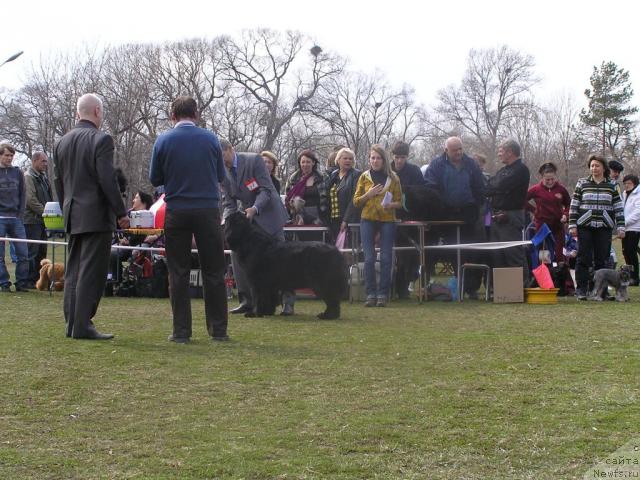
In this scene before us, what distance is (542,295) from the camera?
10.5 metres

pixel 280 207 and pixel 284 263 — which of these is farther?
pixel 280 207

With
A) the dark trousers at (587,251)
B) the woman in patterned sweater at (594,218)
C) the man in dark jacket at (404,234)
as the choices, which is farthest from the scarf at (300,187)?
the dark trousers at (587,251)

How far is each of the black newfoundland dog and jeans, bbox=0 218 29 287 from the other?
4.97 metres

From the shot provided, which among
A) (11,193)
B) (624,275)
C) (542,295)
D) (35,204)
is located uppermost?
(11,193)

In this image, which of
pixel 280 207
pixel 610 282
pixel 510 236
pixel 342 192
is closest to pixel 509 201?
pixel 510 236

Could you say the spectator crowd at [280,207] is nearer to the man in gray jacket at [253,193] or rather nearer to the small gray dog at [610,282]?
the man in gray jacket at [253,193]

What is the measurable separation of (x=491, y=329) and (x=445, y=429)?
3736 mm

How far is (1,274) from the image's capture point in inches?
483

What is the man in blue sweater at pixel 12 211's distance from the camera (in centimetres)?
1211

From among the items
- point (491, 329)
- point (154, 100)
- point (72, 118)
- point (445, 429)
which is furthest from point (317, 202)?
point (154, 100)

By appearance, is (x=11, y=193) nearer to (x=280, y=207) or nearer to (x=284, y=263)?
(x=280, y=207)

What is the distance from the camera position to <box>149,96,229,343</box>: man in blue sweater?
22.3 feet

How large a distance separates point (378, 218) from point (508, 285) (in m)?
1.82

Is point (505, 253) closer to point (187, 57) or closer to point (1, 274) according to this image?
point (1, 274)
